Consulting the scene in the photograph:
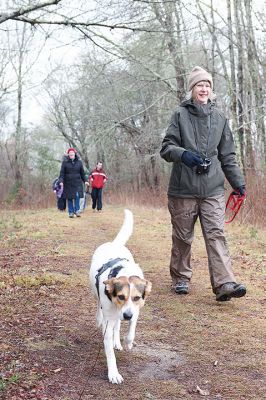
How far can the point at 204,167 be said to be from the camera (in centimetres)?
527

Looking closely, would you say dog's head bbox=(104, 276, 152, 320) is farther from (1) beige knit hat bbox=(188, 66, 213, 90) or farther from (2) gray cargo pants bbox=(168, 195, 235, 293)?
(1) beige knit hat bbox=(188, 66, 213, 90)

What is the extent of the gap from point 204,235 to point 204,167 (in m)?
0.74

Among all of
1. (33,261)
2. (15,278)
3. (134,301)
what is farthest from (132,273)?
(33,261)

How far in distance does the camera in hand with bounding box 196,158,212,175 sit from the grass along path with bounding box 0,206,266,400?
137 cm

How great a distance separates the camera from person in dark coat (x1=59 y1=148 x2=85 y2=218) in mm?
14484

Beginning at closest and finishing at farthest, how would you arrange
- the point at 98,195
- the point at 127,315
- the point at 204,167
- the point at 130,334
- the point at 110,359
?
the point at 127,315 < the point at 110,359 < the point at 130,334 < the point at 204,167 < the point at 98,195

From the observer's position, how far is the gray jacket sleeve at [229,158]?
5.48 m

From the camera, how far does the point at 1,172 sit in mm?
34656

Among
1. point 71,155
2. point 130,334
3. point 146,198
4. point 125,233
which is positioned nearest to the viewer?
point 130,334

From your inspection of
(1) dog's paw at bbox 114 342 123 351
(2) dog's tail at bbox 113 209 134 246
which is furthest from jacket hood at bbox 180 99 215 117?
(1) dog's paw at bbox 114 342 123 351

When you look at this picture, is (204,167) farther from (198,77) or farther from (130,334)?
(130,334)

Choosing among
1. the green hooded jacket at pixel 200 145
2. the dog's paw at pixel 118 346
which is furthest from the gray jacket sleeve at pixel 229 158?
the dog's paw at pixel 118 346

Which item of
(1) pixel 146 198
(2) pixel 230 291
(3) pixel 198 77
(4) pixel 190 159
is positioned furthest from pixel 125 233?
(1) pixel 146 198

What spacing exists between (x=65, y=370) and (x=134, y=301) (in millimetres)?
712
